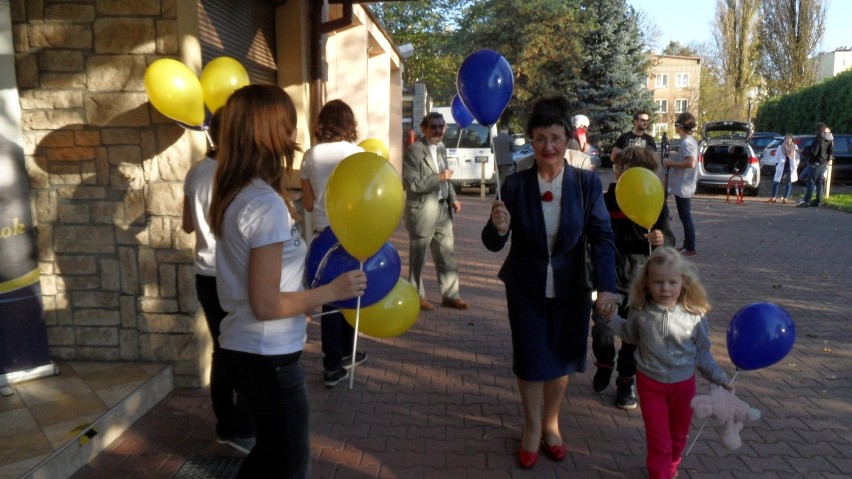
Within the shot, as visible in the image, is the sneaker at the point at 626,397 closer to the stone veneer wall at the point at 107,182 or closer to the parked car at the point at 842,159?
the stone veneer wall at the point at 107,182

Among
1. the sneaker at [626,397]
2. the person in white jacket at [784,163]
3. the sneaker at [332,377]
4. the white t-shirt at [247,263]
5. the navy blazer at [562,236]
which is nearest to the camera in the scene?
the white t-shirt at [247,263]

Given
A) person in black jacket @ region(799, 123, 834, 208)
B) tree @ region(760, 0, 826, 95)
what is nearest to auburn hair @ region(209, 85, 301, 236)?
person in black jacket @ region(799, 123, 834, 208)

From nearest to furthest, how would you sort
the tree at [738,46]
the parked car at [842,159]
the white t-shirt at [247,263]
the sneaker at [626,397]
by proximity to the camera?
the white t-shirt at [247,263]
the sneaker at [626,397]
the parked car at [842,159]
the tree at [738,46]

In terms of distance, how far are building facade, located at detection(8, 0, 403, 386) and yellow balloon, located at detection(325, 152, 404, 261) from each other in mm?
2137

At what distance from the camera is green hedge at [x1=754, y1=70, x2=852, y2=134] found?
23.3 m

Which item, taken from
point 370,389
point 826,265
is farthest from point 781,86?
point 370,389

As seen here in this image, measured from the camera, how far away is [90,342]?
4375 mm

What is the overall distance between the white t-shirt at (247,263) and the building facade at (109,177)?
2.27 metres

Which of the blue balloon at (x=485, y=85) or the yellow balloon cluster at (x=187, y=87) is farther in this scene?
the blue balloon at (x=485, y=85)

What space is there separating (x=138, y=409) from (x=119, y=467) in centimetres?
58

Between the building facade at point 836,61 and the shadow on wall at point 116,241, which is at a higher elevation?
the building facade at point 836,61

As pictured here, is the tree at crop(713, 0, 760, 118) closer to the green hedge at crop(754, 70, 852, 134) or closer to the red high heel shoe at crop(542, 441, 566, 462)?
the green hedge at crop(754, 70, 852, 134)

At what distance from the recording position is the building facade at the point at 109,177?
4.08 m

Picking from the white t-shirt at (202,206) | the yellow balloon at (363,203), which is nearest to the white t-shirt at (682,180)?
the white t-shirt at (202,206)
